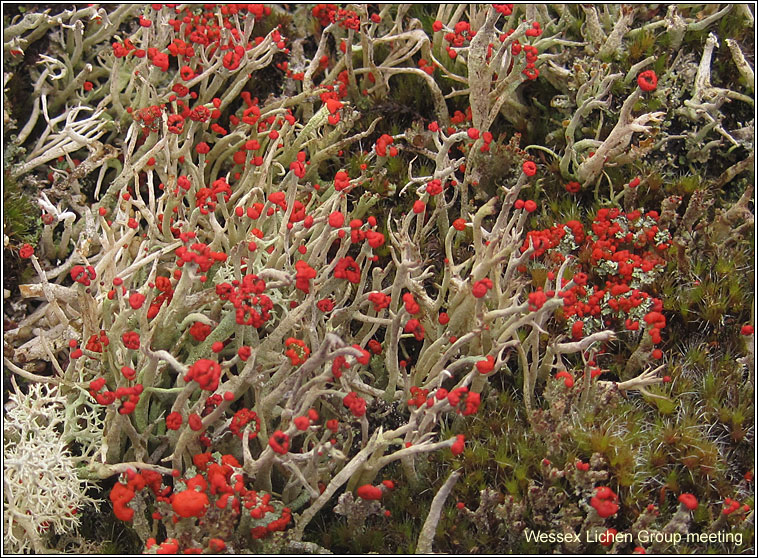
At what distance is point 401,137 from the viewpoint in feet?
13.1

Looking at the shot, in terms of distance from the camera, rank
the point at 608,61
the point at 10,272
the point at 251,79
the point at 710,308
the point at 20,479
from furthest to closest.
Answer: the point at 251,79 < the point at 608,61 < the point at 10,272 < the point at 710,308 < the point at 20,479

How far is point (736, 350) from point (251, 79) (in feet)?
10.0

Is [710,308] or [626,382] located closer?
[626,382]

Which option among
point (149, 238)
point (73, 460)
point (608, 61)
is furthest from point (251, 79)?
point (73, 460)

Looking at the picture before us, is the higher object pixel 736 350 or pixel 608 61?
pixel 608 61

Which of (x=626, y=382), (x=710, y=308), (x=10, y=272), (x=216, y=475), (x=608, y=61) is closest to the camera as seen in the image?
(x=216, y=475)

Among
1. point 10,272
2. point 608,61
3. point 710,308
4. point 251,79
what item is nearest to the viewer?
point 710,308

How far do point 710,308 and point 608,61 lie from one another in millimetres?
1536

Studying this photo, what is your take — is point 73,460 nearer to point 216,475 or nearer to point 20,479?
point 20,479

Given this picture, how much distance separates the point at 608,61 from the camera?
4062 millimetres

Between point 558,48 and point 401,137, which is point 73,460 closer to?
point 401,137

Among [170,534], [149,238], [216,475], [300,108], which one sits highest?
[300,108]

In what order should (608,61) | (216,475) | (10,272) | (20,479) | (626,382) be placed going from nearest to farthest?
(216,475)
(20,479)
(626,382)
(10,272)
(608,61)

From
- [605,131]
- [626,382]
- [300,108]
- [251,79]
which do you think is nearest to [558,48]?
[605,131]
